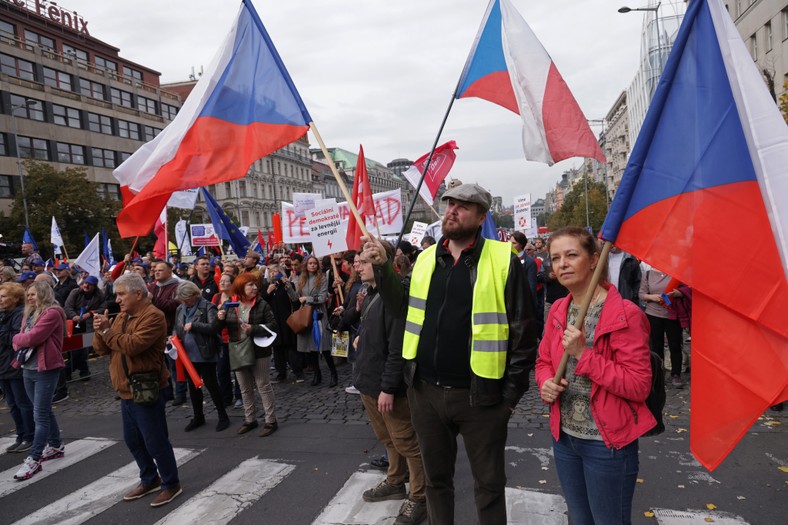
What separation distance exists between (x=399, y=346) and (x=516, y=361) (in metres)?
0.88

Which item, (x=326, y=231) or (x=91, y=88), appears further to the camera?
(x=91, y=88)

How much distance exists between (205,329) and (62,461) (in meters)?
1.96

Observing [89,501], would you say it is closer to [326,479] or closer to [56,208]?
[326,479]

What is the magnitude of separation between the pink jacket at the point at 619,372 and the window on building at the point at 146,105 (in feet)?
194

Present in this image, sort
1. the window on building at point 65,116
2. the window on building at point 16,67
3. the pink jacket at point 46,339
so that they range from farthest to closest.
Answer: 1. the window on building at point 65,116
2. the window on building at point 16,67
3. the pink jacket at point 46,339

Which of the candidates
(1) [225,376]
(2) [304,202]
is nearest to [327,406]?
(1) [225,376]

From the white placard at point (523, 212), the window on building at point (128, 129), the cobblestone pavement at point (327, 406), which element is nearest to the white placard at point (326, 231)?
the cobblestone pavement at point (327, 406)

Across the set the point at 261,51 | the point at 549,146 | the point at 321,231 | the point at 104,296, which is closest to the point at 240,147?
the point at 261,51

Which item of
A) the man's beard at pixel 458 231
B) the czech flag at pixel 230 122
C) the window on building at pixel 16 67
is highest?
the window on building at pixel 16 67

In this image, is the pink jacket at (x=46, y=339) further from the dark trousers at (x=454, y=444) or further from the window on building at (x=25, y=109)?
the window on building at (x=25, y=109)

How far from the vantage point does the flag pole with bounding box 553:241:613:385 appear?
2.38m

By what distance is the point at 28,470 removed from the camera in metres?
→ 5.20

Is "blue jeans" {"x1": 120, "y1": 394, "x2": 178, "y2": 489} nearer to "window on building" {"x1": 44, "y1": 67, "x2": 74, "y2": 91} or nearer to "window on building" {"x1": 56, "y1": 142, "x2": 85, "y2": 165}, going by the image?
"window on building" {"x1": 56, "y1": 142, "x2": 85, "y2": 165}

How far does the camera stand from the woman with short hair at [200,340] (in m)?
6.32
